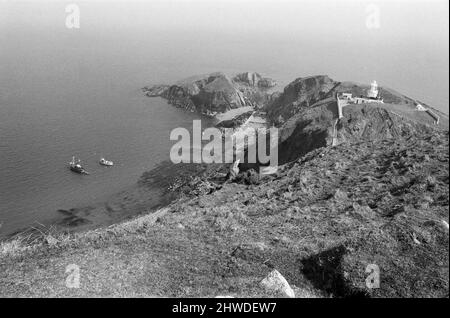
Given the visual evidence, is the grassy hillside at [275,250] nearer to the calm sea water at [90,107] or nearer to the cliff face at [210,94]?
the calm sea water at [90,107]

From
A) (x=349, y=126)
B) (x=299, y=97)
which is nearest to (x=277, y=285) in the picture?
(x=349, y=126)

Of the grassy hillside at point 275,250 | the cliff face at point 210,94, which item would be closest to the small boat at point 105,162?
the cliff face at point 210,94

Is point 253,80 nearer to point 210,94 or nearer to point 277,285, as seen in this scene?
point 210,94

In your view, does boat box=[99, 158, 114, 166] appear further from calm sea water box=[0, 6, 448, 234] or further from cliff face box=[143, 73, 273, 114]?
cliff face box=[143, 73, 273, 114]

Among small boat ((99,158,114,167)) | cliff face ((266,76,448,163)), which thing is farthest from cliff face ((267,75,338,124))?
small boat ((99,158,114,167))

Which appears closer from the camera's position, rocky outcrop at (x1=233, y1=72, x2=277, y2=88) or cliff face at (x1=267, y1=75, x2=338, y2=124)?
cliff face at (x1=267, y1=75, x2=338, y2=124)
